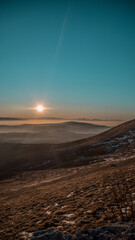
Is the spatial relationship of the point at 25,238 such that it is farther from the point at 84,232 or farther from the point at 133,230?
the point at 133,230

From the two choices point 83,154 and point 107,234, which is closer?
point 107,234

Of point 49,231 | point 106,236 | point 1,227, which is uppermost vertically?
point 106,236

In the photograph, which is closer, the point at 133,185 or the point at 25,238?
the point at 25,238

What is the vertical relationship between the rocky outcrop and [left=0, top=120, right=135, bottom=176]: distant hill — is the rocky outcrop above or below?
above

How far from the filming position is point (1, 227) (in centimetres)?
735

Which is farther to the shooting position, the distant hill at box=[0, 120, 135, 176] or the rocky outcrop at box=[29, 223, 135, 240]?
the distant hill at box=[0, 120, 135, 176]

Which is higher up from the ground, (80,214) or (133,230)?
(133,230)

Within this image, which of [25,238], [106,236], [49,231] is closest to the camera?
[106,236]

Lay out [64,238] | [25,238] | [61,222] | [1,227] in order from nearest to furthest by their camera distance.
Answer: [64,238]
[25,238]
[61,222]
[1,227]

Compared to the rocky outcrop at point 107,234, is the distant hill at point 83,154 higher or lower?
lower

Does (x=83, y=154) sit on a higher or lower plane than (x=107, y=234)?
lower

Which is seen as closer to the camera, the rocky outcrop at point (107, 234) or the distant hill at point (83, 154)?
the rocky outcrop at point (107, 234)

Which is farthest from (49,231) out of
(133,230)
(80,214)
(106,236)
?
(80,214)

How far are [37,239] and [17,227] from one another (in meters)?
4.40
